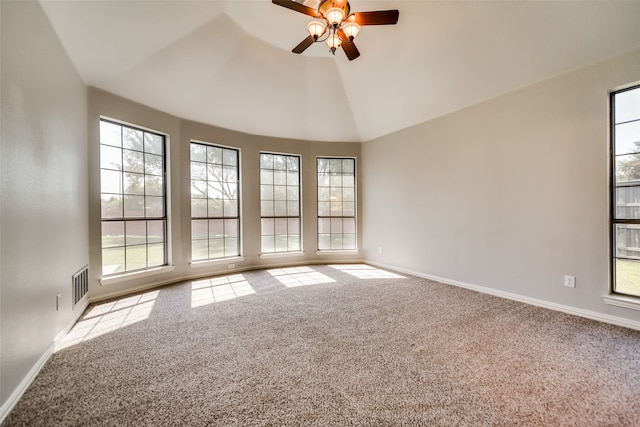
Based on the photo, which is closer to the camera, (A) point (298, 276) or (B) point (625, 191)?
(B) point (625, 191)

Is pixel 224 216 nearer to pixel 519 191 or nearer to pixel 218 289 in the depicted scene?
pixel 218 289

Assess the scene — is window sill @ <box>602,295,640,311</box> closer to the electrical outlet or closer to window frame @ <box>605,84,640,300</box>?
window frame @ <box>605,84,640,300</box>

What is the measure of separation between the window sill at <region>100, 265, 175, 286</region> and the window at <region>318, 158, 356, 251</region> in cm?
280

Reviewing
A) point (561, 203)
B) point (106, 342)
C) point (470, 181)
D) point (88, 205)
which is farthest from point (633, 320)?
point (88, 205)

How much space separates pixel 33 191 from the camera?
1.87m

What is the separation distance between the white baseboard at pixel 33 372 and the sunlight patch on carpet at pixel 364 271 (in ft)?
11.8

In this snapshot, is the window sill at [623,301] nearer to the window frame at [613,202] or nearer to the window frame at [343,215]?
the window frame at [613,202]

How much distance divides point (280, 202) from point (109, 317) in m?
3.16

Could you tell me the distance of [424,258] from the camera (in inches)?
170

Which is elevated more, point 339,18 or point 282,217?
point 339,18

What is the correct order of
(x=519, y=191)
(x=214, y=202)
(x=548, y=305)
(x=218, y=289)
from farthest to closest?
1. (x=214, y=202)
2. (x=218, y=289)
3. (x=519, y=191)
4. (x=548, y=305)

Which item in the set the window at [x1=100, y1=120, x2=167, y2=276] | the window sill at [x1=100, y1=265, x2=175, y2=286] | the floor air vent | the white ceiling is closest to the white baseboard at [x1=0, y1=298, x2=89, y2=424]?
the floor air vent

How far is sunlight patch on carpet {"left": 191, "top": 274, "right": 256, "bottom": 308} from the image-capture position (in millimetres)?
3350

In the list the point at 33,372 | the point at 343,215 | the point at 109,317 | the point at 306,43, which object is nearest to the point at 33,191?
the point at 33,372
